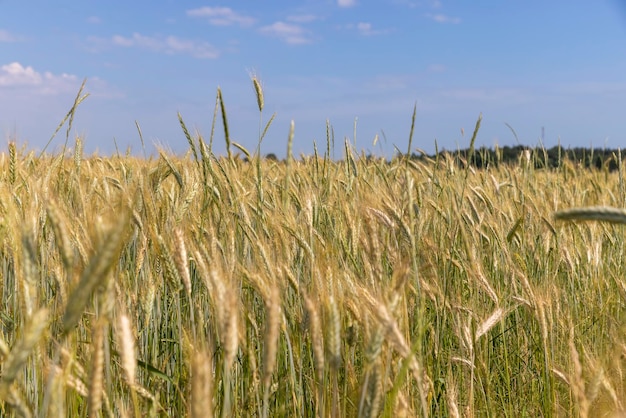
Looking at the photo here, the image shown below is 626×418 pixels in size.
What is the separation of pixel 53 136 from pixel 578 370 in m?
1.72

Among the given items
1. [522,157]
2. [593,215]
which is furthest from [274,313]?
[522,157]

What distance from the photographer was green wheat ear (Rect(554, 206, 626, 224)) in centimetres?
72

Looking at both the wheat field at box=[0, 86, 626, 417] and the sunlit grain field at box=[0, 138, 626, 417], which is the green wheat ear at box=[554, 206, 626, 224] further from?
the sunlit grain field at box=[0, 138, 626, 417]

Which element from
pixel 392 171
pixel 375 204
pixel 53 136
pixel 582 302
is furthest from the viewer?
pixel 392 171

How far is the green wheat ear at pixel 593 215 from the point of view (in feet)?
2.35

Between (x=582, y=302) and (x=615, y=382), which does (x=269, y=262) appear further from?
(x=582, y=302)

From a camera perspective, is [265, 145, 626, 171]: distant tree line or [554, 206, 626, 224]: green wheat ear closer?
[554, 206, 626, 224]: green wheat ear

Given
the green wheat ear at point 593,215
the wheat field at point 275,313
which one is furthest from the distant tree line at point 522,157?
the green wheat ear at point 593,215

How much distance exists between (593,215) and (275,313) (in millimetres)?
414

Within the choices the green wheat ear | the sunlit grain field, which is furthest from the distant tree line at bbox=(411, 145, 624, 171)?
the green wheat ear

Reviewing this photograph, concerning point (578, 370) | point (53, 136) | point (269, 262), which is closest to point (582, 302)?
point (578, 370)

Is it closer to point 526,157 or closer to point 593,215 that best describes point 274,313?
point 593,215

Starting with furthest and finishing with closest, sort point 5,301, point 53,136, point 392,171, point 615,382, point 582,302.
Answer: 1. point 392,171
2. point 582,302
3. point 53,136
4. point 5,301
5. point 615,382

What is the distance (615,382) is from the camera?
1.20 m
